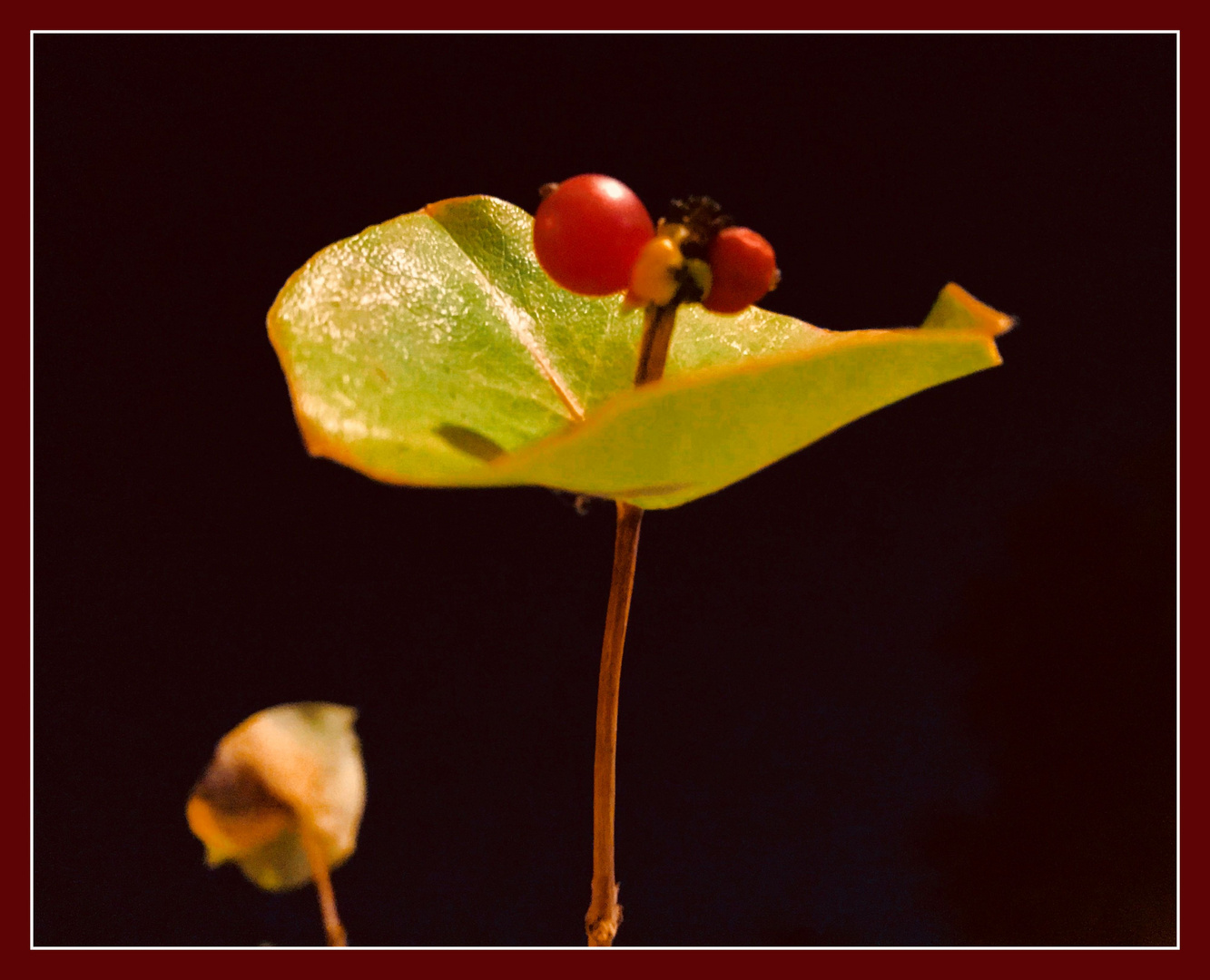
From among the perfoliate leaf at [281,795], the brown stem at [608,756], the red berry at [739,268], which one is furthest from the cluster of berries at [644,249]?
the perfoliate leaf at [281,795]

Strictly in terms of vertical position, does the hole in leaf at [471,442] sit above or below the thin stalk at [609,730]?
above

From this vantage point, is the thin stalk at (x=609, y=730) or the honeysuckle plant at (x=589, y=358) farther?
the thin stalk at (x=609, y=730)

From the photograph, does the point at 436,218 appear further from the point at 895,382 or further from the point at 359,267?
the point at 895,382

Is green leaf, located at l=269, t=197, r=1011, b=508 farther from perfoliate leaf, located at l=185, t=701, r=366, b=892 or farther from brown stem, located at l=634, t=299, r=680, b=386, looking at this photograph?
perfoliate leaf, located at l=185, t=701, r=366, b=892

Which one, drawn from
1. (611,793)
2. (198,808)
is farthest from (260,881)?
(611,793)

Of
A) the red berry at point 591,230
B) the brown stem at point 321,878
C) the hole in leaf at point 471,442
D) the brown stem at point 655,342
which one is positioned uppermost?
the red berry at point 591,230

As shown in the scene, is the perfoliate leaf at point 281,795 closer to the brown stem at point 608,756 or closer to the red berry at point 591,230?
the brown stem at point 608,756

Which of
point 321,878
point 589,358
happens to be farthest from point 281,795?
point 589,358
